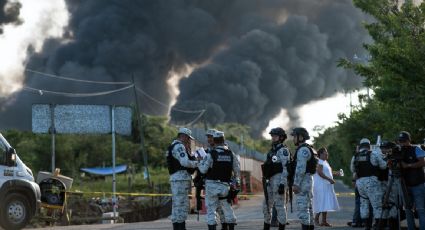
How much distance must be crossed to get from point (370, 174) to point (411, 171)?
138 centimetres

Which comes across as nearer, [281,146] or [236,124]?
[281,146]

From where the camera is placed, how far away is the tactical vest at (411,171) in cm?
1159

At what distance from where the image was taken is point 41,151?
69562 mm

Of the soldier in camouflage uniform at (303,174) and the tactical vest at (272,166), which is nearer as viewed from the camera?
the soldier in camouflage uniform at (303,174)

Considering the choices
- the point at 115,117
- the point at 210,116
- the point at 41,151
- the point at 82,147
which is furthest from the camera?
the point at 210,116

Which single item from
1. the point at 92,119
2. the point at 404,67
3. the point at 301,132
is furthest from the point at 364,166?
the point at 92,119

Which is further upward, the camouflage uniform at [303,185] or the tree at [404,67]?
the tree at [404,67]

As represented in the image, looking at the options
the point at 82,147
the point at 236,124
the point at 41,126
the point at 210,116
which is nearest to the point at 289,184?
the point at 41,126

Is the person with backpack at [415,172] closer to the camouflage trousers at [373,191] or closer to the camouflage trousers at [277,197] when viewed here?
the camouflage trousers at [373,191]

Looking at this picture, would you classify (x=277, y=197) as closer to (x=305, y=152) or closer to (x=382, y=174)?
(x=305, y=152)

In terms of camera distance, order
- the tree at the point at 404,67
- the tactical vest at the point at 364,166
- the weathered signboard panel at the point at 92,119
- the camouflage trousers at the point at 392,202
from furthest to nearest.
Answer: the weathered signboard panel at the point at 92,119, the tree at the point at 404,67, the tactical vest at the point at 364,166, the camouflage trousers at the point at 392,202

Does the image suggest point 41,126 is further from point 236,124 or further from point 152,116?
point 236,124

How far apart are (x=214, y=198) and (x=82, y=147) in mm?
65607

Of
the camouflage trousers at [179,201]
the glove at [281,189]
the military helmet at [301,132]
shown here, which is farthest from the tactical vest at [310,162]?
the camouflage trousers at [179,201]
